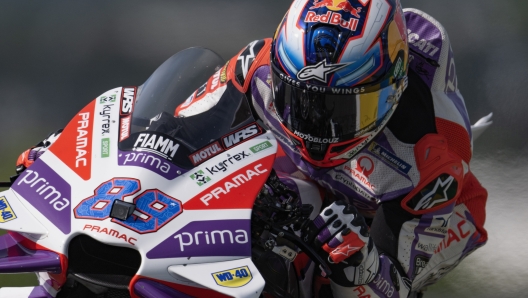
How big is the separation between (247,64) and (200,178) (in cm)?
130

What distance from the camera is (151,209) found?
2.54 metres

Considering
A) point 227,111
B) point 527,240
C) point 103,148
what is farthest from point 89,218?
point 527,240

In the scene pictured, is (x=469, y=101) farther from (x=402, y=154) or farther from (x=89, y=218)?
(x=89, y=218)

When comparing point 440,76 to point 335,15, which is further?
point 440,76

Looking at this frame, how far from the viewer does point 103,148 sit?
2.79 m

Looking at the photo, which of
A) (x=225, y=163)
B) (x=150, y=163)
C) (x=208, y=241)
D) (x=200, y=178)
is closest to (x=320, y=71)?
(x=225, y=163)

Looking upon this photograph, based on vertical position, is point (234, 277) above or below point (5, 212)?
below

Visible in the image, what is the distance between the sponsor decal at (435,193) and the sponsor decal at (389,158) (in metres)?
0.12

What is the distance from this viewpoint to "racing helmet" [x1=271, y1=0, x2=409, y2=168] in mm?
3121

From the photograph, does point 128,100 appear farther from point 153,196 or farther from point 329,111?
point 329,111

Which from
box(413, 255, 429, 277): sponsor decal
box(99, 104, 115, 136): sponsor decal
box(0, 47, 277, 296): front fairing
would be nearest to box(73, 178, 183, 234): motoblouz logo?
box(0, 47, 277, 296): front fairing

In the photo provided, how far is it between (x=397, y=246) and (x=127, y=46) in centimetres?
386

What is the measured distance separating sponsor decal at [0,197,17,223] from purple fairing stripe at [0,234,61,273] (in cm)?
8

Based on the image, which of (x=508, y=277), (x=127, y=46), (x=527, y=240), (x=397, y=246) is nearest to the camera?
(x=397, y=246)
